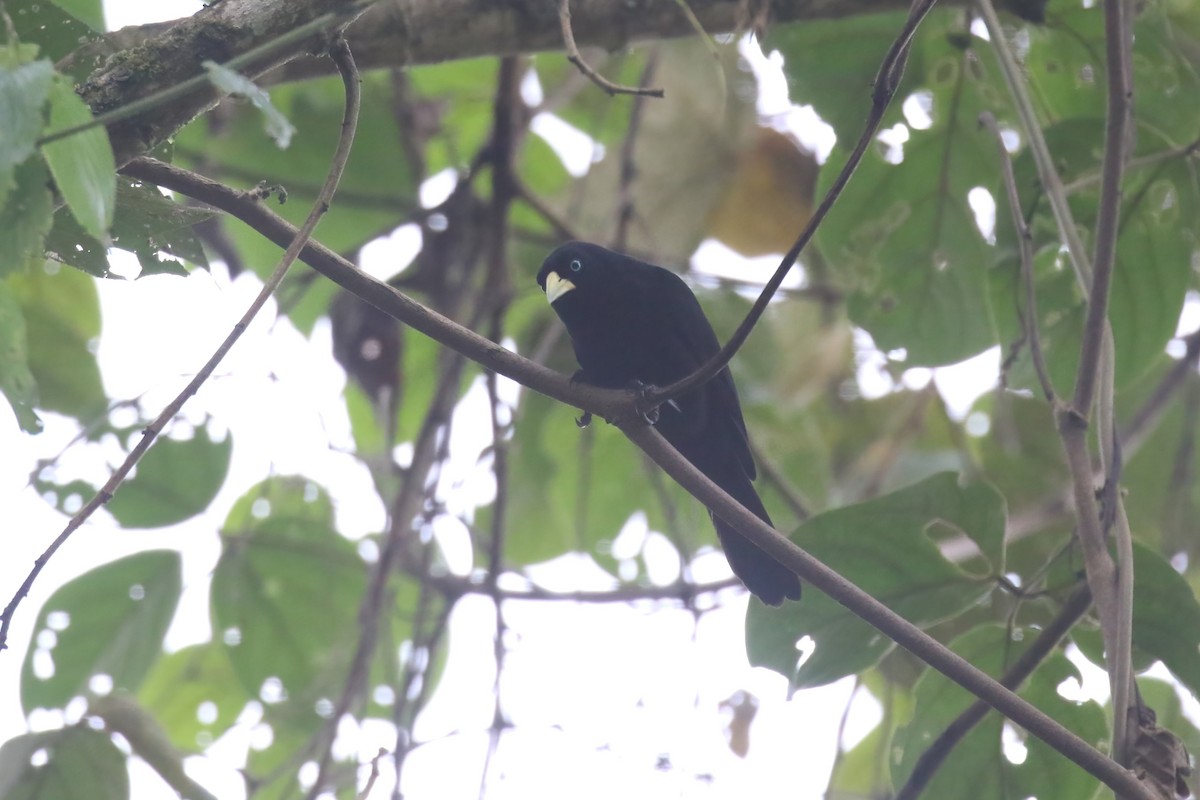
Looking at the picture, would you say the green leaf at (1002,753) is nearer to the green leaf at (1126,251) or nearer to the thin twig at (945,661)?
the thin twig at (945,661)

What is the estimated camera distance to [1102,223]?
7.04 ft

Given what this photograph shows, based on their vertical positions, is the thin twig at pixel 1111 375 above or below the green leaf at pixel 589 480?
below

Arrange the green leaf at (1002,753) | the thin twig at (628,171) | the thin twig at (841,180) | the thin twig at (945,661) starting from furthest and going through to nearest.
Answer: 1. the thin twig at (628,171)
2. the green leaf at (1002,753)
3. the thin twig at (945,661)
4. the thin twig at (841,180)

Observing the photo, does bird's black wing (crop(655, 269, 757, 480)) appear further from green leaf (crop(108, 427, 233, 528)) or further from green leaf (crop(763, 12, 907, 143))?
green leaf (crop(108, 427, 233, 528))

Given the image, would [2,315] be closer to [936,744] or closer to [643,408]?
[643,408]

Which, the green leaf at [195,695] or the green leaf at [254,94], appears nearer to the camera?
the green leaf at [254,94]

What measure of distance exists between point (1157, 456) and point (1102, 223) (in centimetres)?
301

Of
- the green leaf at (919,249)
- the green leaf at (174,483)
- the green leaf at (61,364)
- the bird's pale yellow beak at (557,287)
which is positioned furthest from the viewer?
the green leaf at (61,364)

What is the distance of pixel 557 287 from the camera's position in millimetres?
3479

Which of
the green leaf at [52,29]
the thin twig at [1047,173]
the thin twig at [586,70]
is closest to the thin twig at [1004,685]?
the thin twig at [1047,173]

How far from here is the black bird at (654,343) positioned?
3.33 meters

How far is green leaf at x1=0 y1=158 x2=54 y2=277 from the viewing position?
1.39 metres

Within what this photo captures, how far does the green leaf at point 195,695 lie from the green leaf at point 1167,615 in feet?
11.0

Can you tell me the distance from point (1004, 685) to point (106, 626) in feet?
8.78
